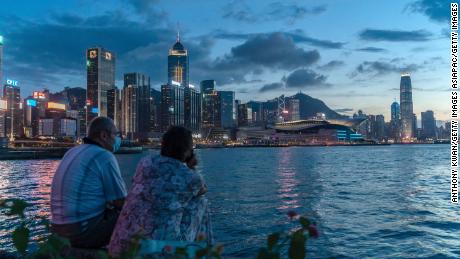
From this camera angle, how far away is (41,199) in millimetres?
23188

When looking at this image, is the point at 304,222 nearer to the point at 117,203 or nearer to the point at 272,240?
the point at 272,240

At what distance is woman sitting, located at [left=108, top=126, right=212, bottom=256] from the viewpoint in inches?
139

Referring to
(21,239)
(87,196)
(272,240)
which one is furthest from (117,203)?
(272,240)

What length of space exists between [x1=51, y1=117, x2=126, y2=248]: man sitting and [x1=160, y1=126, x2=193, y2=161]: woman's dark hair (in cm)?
75

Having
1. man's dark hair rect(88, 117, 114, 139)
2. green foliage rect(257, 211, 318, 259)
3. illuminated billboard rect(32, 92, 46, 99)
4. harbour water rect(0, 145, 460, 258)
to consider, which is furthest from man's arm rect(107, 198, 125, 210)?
illuminated billboard rect(32, 92, 46, 99)

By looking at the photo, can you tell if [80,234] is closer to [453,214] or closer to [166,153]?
[166,153]

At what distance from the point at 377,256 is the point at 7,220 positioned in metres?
13.0

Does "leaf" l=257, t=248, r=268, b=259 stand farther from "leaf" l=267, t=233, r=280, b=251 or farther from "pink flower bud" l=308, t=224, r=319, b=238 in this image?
"pink flower bud" l=308, t=224, r=319, b=238

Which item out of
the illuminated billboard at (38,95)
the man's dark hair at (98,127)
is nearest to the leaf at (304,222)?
the man's dark hair at (98,127)

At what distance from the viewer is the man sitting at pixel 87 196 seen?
4180 mm

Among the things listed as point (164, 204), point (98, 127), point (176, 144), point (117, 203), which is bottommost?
point (117, 203)

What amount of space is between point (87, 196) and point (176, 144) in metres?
1.17

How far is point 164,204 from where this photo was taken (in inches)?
139

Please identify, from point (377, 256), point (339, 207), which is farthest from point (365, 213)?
point (377, 256)
